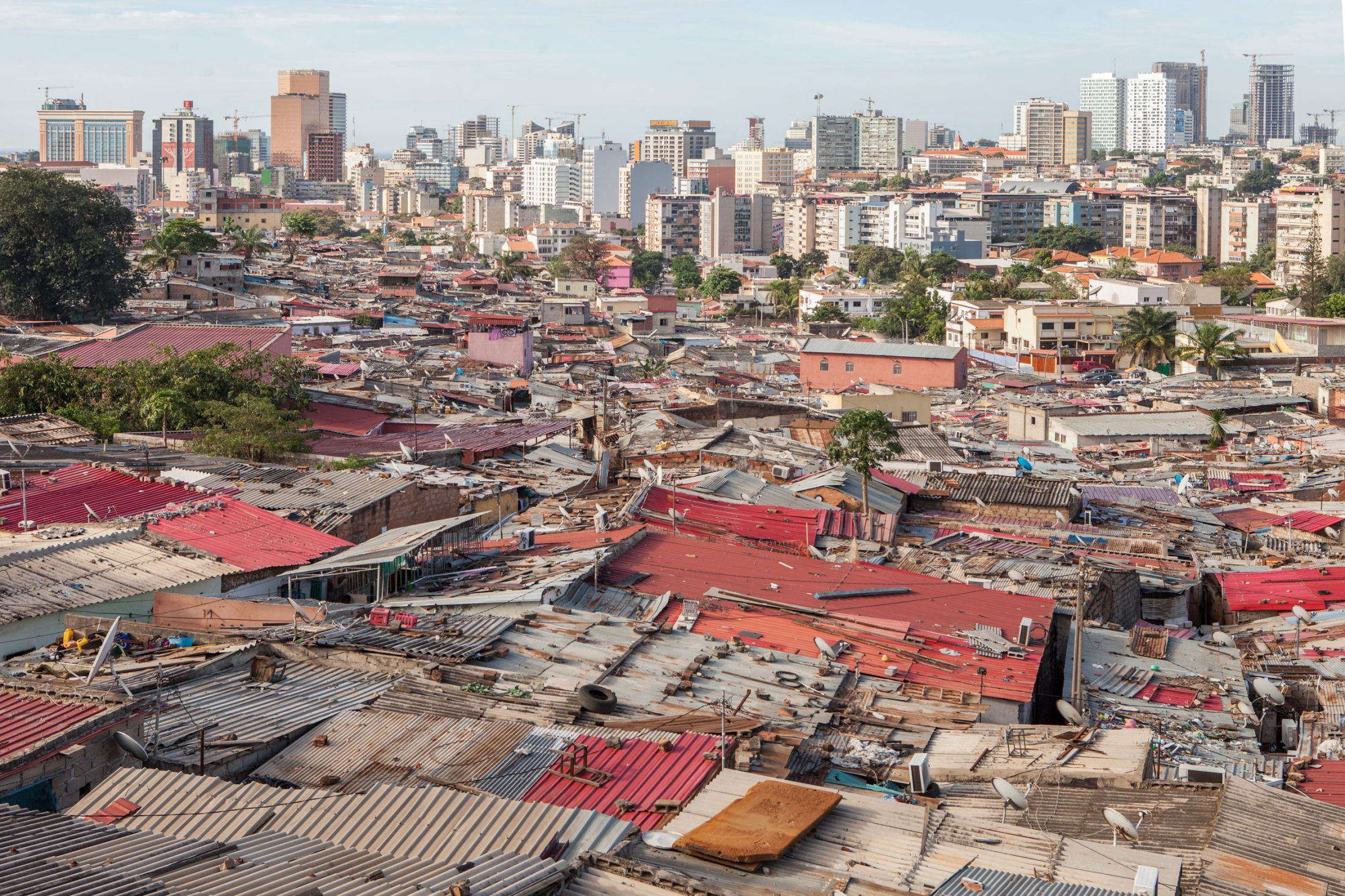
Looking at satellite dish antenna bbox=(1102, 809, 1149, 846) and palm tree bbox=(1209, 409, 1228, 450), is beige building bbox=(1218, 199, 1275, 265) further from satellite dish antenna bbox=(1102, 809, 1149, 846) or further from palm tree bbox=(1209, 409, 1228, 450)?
satellite dish antenna bbox=(1102, 809, 1149, 846)

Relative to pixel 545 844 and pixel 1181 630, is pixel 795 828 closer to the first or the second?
pixel 545 844

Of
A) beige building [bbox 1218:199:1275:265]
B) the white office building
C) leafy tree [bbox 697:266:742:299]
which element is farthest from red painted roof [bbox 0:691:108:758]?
the white office building

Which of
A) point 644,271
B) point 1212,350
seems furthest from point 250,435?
point 644,271

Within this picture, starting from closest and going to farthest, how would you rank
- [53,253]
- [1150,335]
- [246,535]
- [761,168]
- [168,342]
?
[246,535] → [168,342] → [53,253] → [1150,335] → [761,168]

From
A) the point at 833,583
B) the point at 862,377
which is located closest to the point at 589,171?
the point at 862,377

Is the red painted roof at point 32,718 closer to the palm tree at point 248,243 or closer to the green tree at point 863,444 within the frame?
the green tree at point 863,444

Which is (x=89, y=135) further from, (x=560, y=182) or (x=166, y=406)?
(x=166, y=406)

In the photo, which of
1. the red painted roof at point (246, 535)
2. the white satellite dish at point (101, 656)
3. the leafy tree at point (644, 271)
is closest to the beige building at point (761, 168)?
the leafy tree at point (644, 271)
